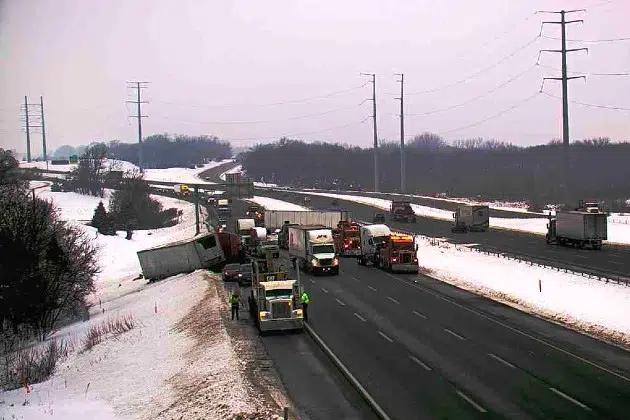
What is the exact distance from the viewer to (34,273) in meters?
47.9

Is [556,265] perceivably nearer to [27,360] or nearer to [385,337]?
[385,337]

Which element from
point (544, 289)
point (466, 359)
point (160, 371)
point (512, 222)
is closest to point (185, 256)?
point (544, 289)

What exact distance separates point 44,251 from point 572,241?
49.1 metres

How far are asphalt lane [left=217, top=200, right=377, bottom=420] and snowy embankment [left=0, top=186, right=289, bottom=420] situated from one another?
923 mm

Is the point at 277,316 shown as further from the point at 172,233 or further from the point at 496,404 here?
the point at 172,233

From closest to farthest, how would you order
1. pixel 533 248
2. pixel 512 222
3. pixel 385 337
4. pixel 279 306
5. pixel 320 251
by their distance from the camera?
pixel 385 337, pixel 279 306, pixel 320 251, pixel 533 248, pixel 512 222

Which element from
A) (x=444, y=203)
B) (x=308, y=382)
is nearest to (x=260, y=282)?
(x=308, y=382)

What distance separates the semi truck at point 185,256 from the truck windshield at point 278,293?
2954 centimetres

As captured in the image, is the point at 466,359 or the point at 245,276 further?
the point at 245,276

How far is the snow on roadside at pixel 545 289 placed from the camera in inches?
1393

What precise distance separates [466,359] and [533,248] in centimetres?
4444

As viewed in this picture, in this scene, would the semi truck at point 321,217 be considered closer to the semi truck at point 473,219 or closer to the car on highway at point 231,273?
the semi truck at point 473,219

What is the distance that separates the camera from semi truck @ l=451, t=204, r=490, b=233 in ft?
291

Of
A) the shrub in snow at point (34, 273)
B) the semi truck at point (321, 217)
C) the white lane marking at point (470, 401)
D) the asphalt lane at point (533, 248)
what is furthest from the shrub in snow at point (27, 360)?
the semi truck at point (321, 217)
